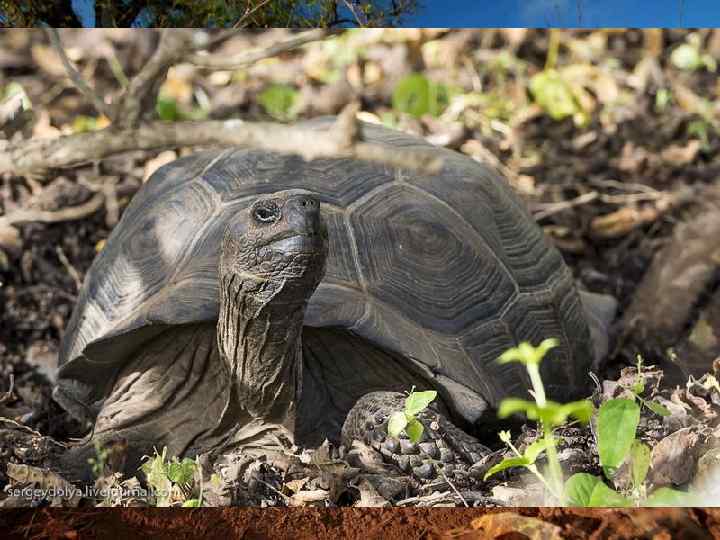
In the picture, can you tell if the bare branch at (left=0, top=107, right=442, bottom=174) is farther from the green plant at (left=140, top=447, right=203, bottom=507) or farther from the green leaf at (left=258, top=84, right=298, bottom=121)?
the green plant at (left=140, top=447, right=203, bottom=507)

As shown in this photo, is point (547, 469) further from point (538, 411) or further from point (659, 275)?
point (659, 275)

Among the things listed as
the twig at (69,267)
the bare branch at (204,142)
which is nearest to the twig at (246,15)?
the bare branch at (204,142)

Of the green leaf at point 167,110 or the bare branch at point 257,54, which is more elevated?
the bare branch at point 257,54

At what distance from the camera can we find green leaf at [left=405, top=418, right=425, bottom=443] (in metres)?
2.09

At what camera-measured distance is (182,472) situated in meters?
2.19

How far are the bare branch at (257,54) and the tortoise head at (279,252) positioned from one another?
527 mm

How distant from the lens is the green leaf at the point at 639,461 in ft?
6.75

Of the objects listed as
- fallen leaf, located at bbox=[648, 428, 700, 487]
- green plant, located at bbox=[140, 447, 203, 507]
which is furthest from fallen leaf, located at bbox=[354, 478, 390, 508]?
fallen leaf, located at bbox=[648, 428, 700, 487]

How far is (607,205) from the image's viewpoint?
10.3 ft

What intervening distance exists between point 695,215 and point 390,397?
51.8 inches

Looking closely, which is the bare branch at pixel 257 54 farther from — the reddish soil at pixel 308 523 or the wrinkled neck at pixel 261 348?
the reddish soil at pixel 308 523

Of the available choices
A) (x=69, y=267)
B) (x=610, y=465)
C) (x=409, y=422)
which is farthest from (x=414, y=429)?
(x=69, y=267)

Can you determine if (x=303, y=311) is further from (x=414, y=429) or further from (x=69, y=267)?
(x=69, y=267)

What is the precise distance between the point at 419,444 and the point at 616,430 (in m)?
0.42
